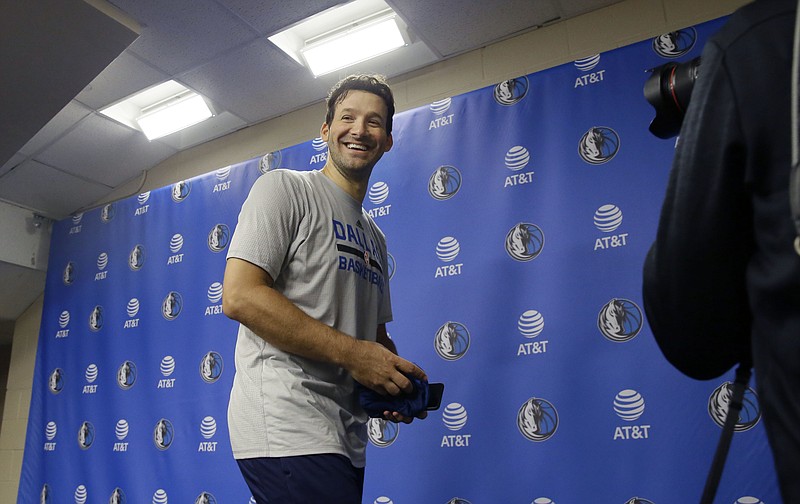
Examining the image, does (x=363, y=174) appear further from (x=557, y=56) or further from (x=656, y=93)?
(x=557, y=56)

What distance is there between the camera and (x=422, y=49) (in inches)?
103

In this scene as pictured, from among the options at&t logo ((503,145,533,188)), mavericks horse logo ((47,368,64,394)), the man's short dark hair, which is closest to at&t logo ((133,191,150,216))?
mavericks horse logo ((47,368,64,394))

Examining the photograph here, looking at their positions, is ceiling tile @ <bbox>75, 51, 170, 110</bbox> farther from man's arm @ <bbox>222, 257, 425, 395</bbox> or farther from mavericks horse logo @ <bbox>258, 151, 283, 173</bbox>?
man's arm @ <bbox>222, 257, 425, 395</bbox>

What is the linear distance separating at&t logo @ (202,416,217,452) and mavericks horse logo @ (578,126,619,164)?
6.25 ft

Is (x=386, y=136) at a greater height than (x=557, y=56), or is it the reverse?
(x=557, y=56)

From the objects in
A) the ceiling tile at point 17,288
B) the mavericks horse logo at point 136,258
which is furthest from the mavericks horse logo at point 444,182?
the ceiling tile at point 17,288

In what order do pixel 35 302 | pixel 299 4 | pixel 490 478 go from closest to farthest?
pixel 490 478 < pixel 299 4 < pixel 35 302

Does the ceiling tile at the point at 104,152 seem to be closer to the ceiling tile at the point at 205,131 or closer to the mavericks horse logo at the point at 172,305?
the ceiling tile at the point at 205,131

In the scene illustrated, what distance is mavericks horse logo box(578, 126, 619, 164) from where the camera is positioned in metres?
2.04

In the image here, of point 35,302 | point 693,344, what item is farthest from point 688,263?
point 35,302

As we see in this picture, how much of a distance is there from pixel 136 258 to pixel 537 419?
7.68 ft

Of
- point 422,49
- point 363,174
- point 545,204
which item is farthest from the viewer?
point 422,49

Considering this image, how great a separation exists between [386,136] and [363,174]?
0.43ft

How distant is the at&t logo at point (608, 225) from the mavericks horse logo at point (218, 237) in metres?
1.73
